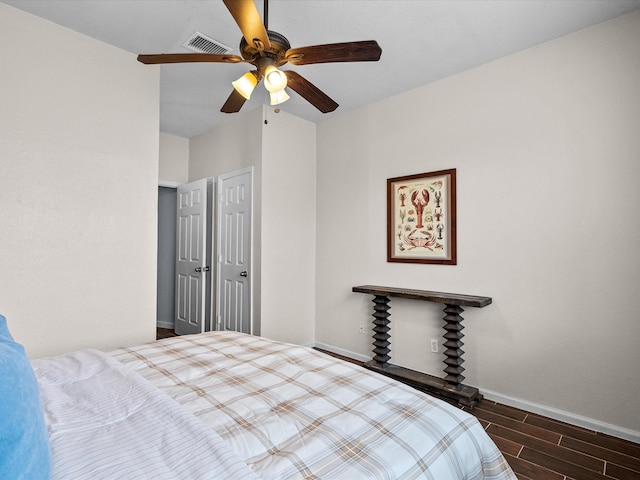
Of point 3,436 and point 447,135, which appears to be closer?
point 3,436

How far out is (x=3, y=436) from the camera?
640 millimetres

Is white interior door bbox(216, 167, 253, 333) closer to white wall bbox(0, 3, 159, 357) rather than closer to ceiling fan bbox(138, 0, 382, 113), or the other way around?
white wall bbox(0, 3, 159, 357)

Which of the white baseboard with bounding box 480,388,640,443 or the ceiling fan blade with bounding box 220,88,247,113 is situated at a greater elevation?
the ceiling fan blade with bounding box 220,88,247,113

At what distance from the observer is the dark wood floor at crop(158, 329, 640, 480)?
→ 1900 millimetres

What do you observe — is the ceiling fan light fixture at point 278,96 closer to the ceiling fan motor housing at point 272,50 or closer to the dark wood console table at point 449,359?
the ceiling fan motor housing at point 272,50

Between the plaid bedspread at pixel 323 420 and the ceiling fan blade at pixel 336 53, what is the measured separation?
5.02ft

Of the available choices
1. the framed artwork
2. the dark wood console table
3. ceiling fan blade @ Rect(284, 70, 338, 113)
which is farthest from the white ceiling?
the dark wood console table

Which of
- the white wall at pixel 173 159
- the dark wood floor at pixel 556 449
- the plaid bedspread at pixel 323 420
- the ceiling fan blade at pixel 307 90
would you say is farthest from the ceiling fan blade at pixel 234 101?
the dark wood floor at pixel 556 449

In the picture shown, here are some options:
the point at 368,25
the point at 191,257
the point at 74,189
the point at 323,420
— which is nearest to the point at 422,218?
the point at 368,25

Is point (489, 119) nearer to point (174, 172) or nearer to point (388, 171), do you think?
point (388, 171)

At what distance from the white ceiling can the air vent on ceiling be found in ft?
0.13

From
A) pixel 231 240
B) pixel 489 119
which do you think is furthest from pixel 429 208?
pixel 231 240

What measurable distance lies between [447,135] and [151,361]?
9.34 feet

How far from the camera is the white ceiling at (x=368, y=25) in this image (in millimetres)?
2172
